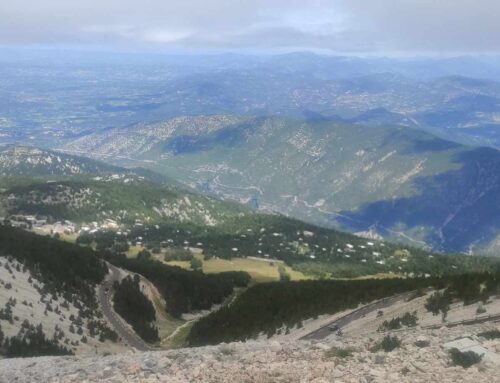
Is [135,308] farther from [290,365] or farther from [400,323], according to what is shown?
[290,365]

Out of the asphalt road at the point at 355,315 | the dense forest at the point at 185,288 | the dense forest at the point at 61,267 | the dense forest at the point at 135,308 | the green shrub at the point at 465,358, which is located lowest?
the dense forest at the point at 185,288

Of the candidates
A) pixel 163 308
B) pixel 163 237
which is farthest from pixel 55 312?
pixel 163 237

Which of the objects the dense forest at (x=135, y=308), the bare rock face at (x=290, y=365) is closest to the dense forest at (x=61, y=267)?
the dense forest at (x=135, y=308)

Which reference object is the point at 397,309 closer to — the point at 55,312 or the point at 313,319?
the point at 313,319

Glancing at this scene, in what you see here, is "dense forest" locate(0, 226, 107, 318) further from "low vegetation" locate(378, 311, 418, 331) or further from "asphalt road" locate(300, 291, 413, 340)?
"low vegetation" locate(378, 311, 418, 331)

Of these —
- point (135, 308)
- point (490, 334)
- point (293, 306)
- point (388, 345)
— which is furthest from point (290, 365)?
point (135, 308)

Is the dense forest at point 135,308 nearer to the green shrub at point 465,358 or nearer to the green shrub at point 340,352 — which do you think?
the green shrub at point 340,352
